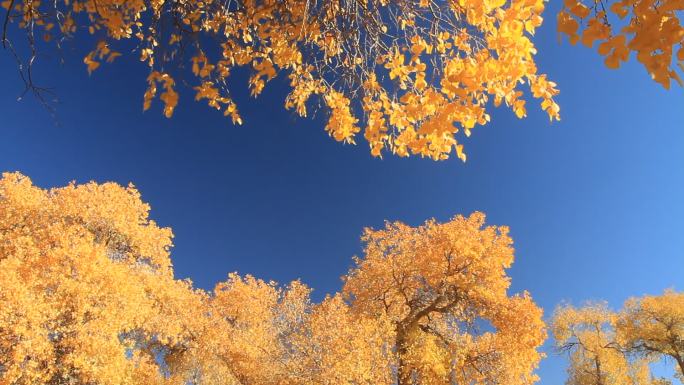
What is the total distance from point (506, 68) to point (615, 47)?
48.6 inches

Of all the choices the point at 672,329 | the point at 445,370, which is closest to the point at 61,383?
the point at 445,370

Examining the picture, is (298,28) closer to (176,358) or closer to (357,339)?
(357,339)

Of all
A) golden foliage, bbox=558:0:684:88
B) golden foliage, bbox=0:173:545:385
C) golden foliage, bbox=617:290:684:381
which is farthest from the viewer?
golden foliage, bbox=617:290:684:381

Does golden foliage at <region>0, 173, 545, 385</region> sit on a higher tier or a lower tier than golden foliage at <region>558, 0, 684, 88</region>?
higher

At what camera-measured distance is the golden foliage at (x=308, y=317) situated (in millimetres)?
14844

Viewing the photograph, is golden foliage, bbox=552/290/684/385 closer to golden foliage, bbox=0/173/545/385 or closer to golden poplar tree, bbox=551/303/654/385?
golden poplar tree, bbox=551/303/654/385

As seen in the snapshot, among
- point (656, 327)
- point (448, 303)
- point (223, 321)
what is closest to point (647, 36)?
point (448, 303)

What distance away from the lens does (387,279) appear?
1950 centimetres

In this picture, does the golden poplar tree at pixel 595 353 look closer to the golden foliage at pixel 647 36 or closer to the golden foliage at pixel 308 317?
the golden foliage at pixel 308 317

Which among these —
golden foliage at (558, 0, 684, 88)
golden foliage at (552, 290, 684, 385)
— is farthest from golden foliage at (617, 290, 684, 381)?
golden foliage at (558, 0, 684, 88)

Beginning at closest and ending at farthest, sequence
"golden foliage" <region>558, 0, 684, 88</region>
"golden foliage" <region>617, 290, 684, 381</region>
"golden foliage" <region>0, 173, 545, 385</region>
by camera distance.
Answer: "golden foliage" <region>558, 0, 684, 88</region>
"golden foliage" <region>0, 173, 545, 385</region>
"golden foliage" <region>617, 290, 684, 381</region>

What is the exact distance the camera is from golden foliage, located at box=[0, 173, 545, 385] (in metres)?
14.8

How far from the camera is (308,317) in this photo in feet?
63.9

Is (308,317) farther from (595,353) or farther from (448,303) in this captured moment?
(595,353)
